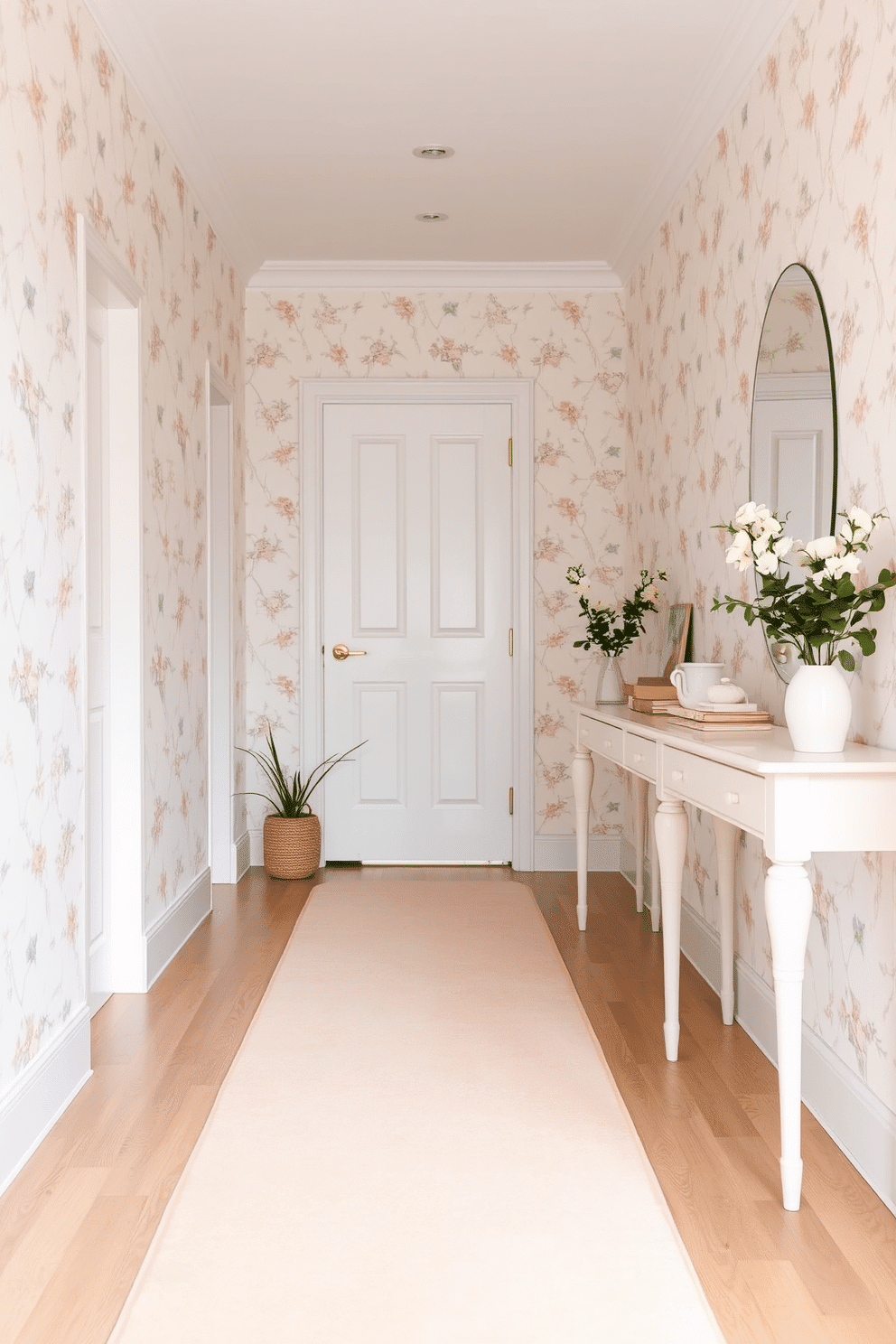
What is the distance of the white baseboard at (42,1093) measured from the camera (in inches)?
85.8

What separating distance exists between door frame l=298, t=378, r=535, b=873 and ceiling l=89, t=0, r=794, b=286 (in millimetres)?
599

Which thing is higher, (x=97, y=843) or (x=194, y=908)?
(x=97, y=843)

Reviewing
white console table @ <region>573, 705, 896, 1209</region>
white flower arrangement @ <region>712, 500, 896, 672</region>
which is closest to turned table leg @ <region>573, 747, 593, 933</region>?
white console table @ <region>573, 705, 896, 1209</region>

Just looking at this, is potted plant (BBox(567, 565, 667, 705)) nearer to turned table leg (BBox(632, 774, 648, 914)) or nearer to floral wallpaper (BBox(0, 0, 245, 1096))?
turned table leg (BBox(632, 774, 648, 914))

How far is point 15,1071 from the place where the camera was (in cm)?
225

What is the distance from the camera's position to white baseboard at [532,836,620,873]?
5.17 m

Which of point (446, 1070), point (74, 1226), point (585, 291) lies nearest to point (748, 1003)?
point (446, 1070)

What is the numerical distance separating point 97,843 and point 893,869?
6.95 feet

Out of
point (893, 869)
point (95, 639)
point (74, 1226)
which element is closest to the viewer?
point (74, 1226)

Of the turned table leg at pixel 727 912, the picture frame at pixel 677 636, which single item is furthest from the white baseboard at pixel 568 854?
the turned table leg at pixel 727 912

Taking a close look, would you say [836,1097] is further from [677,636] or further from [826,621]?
[677,636]

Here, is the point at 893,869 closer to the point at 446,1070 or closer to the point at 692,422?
the point at 446,1070

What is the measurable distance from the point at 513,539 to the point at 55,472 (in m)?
2.88

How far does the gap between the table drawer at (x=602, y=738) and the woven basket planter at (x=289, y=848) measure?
143cm
